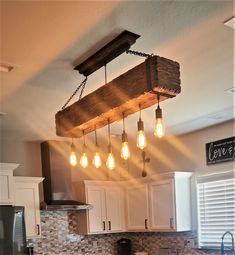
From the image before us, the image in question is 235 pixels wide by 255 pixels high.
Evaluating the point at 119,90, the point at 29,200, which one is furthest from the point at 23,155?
the point at 119,90

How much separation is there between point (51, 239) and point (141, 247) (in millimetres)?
1609

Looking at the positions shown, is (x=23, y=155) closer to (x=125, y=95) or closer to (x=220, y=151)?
(x=220, y=151)

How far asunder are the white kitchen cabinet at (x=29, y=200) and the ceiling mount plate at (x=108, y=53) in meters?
2.70

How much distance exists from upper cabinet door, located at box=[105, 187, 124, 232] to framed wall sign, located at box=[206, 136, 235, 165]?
1779mm

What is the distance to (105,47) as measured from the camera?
2701mm

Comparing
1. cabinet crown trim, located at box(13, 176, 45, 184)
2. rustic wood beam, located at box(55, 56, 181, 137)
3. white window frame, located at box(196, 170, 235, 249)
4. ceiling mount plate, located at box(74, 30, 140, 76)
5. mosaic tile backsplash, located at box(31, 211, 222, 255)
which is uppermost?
ceiling mount plate, located at box(74, 30, 140, 76)

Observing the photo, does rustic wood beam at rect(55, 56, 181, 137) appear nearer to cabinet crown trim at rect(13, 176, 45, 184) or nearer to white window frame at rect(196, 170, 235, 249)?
cabinet crown trim at rect(13, 176, 45, 184)

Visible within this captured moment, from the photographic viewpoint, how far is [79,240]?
5.90 metres

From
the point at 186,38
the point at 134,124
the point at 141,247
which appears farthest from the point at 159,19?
the point at 141,247

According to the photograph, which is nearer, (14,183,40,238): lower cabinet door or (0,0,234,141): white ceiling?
(0,0,234,141): white ceiling

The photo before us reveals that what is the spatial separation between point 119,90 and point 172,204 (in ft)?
10.9

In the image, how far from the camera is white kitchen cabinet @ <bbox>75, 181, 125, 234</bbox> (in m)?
5.84

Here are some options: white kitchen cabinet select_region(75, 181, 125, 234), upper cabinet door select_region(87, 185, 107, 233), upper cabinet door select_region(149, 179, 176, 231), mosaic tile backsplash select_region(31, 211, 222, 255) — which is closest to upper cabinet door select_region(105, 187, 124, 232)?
white kitchen cabinet select_region(75, 181, 125, 234)

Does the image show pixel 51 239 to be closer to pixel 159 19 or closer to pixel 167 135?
pixel 167 135
